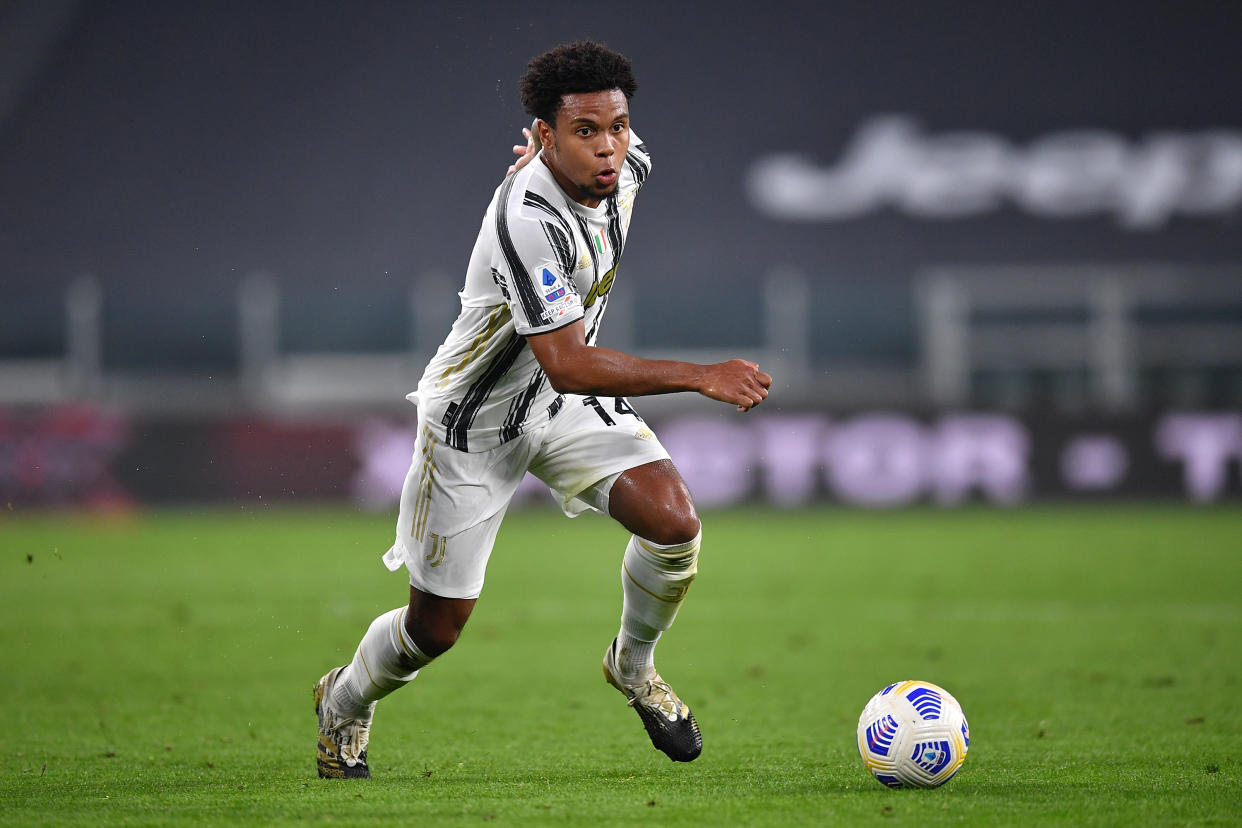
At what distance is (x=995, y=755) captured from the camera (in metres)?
5.11

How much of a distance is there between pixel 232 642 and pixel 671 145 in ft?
52.1

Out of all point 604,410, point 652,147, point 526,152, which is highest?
point 526,152

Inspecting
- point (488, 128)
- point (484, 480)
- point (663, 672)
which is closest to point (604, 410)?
point (484, 480)

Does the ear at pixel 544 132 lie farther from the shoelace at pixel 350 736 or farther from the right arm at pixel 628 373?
the shoelace at pixel 350 736

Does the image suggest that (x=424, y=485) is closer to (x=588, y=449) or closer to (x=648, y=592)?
(x=588, y=449)

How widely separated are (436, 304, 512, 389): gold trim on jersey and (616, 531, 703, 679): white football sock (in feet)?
2.49

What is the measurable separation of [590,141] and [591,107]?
99 millimetres

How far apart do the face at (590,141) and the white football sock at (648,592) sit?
1.12 meters

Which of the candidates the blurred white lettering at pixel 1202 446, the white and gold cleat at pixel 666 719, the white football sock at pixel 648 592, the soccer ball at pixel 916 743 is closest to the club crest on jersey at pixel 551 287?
the white football sock at pixel 648 592

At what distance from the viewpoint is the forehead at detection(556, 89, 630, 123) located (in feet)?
15.1

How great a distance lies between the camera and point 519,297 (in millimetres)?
4504

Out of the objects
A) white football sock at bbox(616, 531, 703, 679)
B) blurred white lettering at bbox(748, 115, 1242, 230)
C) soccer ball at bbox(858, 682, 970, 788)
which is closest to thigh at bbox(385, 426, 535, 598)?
white football sock at bbox(616, 531, 703, 679)

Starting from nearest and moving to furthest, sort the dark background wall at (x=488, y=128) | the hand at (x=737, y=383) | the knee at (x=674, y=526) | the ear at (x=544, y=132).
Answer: the hand at (x=737, y=383) < the ear at (x=544, y=132) < the knee at (x=674, y=526) < the dark background wall at (x=488, y=128)

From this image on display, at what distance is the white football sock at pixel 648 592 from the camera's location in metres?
4.93
